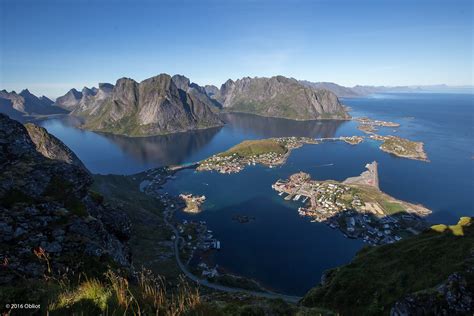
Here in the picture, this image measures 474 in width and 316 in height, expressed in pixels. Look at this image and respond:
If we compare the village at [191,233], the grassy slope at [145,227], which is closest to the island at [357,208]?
the village at [191,233]

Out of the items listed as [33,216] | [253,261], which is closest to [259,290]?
[253,261]

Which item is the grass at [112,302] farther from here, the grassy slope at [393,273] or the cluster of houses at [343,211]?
the cluster of houses at [343,211]

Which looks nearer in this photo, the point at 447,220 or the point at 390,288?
the point at 390,288

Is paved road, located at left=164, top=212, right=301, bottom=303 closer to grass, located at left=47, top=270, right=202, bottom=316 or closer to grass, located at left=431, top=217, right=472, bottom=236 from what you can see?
grass, located at left=431, top=217, right=472, bottom=236

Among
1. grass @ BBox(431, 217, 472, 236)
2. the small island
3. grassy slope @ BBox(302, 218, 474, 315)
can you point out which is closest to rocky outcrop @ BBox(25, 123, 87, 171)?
the small island

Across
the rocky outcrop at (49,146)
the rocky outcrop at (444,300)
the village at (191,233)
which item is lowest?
the village at (191,233)

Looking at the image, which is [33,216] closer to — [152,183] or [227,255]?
[227,255]
